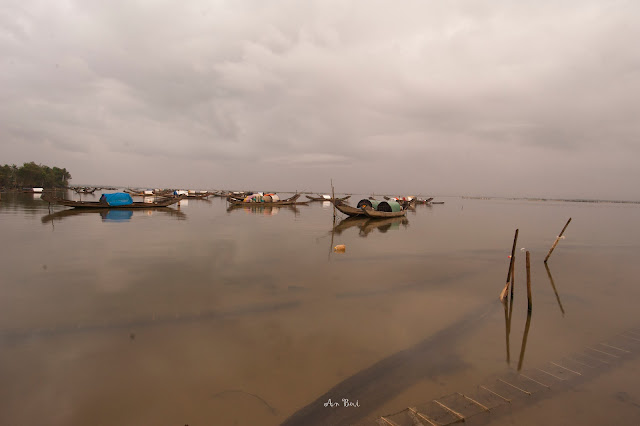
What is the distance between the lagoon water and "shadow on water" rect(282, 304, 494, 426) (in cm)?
3

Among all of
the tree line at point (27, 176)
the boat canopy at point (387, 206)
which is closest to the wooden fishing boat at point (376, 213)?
the boat canopy at point (387, 206)

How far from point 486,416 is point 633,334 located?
6175 millimetres

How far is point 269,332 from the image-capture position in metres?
6.68

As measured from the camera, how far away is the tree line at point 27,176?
71.7m

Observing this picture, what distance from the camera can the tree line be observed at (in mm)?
71688

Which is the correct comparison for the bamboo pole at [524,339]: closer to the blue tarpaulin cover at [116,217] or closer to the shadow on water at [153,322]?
the shadow on water at [153,322]

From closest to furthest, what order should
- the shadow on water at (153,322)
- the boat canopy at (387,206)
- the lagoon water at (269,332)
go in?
the lagoon water at (269,332) < the shadow on water at (153,322) < the boat canopy at (387,206)

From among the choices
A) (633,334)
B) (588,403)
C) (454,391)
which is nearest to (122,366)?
(454,391)

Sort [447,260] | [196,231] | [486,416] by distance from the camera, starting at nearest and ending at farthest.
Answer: [486,416]
[447,260]
[196,231]

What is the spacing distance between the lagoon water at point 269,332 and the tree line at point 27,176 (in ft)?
283

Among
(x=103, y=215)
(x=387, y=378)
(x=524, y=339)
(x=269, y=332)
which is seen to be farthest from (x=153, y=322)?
(x=103, y=215)

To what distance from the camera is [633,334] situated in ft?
23.7

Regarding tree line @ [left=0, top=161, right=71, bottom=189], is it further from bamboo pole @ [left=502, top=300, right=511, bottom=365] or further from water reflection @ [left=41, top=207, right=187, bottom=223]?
bamboo pole @ [left=502, top=300, right=511, bottom=365]

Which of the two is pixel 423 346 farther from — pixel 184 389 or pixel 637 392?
pixel 184 389
